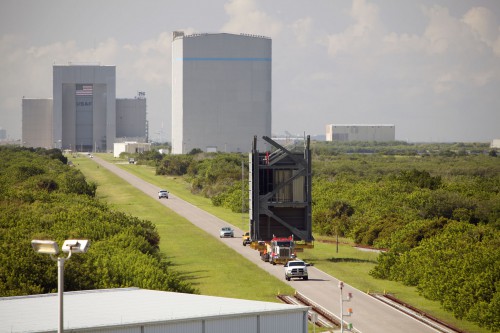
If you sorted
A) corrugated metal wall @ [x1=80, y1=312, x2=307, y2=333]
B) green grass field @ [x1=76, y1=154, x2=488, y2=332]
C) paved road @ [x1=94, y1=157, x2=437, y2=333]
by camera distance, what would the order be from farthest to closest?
green grass field @ [x1=76, y1=154, x2=488, y2=332] → paved road @ [x1=94, y1=157, x2=437, y2=333] → corrugated metal wall @ [x1=80, y1=312, x2=307, y2=333]

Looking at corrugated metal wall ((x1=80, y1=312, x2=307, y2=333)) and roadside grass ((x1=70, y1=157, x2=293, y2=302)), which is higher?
corrugated metal wall ((x1=80, y1=312, x2=307, y2=333))

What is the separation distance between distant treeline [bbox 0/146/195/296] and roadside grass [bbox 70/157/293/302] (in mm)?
1893

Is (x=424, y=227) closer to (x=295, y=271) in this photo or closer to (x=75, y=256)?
(x=295, y=271)

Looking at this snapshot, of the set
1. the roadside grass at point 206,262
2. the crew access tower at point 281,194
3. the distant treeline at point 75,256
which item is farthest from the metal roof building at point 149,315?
the crew access tower at point 281,194

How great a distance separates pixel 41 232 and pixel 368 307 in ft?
64.4

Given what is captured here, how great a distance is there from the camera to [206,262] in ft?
198

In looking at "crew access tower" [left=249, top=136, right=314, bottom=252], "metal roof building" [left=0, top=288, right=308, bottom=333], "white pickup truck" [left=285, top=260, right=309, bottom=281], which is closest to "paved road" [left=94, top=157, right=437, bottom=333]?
"white pickup truck" [left=285, top=260, right=309, bottom=281]

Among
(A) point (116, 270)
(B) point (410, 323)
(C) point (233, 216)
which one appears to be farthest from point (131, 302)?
(C) point (233, 216)

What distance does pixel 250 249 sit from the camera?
67375 millimetres

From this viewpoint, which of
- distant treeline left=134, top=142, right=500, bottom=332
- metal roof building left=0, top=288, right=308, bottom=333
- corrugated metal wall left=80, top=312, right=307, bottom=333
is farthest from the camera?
distant treeline left=134, top=142, right=500, bottom=332

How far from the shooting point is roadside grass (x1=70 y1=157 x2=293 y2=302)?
49.0 metres

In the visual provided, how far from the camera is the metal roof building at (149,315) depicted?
26641 millimetres

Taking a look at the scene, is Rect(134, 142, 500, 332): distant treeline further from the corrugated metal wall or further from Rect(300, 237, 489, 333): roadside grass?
the corrugated metal wall

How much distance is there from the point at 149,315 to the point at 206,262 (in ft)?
107
